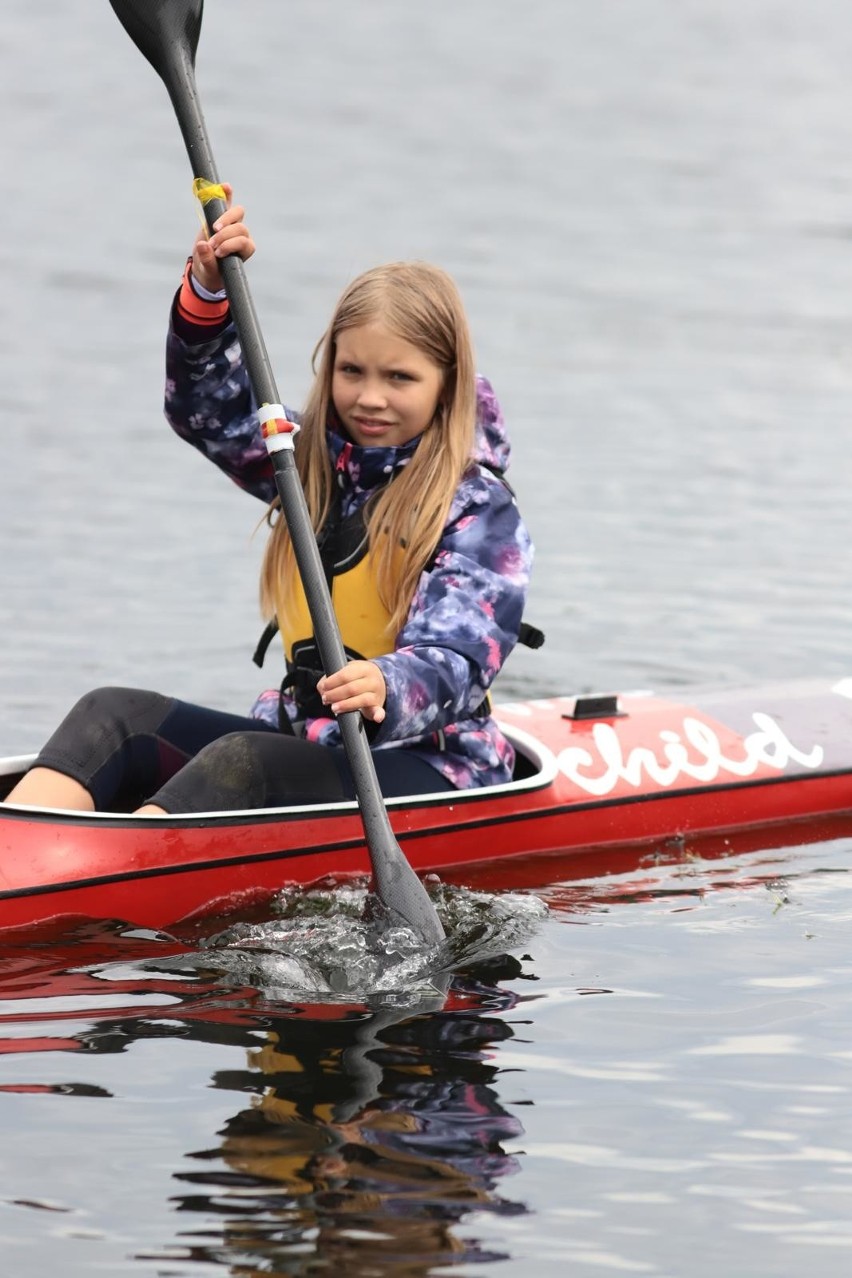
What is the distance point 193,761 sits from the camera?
4.95m

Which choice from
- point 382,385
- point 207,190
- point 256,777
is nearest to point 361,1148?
point 256,777

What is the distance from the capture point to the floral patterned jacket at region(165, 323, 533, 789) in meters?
4.84

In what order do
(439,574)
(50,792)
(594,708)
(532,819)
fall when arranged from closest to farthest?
(50,792)
(439,574)
(532,819)
(594,708)

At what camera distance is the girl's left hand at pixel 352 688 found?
14.9ft

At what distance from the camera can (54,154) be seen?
56.9ft

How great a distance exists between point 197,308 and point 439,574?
86cm

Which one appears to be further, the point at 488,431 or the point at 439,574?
the point at 488,431

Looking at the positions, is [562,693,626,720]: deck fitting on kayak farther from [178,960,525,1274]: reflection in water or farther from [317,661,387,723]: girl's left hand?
[178,960,525,1274]: reflection in water

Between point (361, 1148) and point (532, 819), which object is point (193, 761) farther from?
point (361, 1148)

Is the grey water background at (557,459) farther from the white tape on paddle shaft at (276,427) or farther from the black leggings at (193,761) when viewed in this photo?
the white tape on paddle shaft at (276,427)

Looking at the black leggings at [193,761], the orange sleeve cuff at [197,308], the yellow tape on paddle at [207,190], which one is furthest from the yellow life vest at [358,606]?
the yellow tape on paddle at [207,190]

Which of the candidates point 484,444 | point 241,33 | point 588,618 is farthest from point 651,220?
point 484,444

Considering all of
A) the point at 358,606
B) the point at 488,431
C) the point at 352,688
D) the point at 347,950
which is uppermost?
the point at 488,431

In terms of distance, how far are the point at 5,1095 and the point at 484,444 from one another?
2.05m
